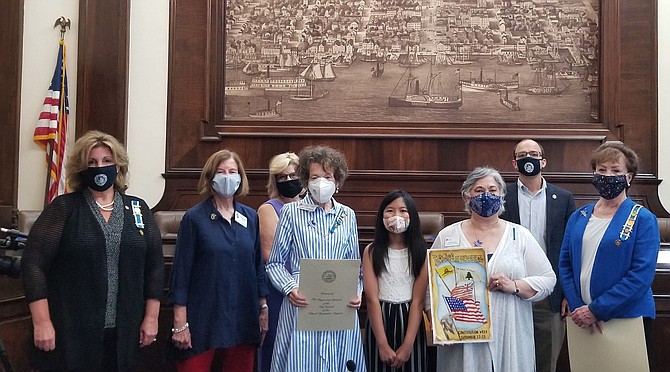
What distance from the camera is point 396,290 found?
313cm

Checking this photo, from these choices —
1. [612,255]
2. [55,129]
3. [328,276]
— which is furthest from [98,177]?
[55,129]

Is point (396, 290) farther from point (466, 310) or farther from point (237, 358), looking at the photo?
point (237, 358)

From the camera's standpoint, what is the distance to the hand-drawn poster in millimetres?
2959

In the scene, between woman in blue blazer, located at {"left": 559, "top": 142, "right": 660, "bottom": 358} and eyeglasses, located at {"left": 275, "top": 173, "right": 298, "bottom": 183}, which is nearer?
woman in blue blazer, located at {"left": 559, "top": 142, "right": 660, "bottom": 358}

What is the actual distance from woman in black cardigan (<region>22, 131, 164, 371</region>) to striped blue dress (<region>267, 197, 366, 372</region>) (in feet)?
1.97

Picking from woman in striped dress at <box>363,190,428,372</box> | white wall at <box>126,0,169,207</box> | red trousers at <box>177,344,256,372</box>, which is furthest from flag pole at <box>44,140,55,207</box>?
woman in striped dress at <box>363,190,428,372</box>

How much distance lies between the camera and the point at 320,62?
6312 mm

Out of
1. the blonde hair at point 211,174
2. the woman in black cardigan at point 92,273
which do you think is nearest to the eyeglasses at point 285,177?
the blonde hair at point 211,174

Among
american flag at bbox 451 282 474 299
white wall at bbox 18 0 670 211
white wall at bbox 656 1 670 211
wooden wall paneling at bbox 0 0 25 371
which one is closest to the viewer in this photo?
american flag at bbox 451 282 474 299

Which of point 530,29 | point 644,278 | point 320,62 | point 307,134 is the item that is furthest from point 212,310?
point 530,29

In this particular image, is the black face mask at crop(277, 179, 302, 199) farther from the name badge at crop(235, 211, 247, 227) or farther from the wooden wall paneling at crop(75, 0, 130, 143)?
the wooden wall paneling at crop(75, 0, 130, 143)

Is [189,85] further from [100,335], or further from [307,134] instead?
[100,335]

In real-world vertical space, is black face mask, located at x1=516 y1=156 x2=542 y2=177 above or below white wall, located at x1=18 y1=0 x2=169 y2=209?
below

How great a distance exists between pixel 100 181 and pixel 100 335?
697 mm
